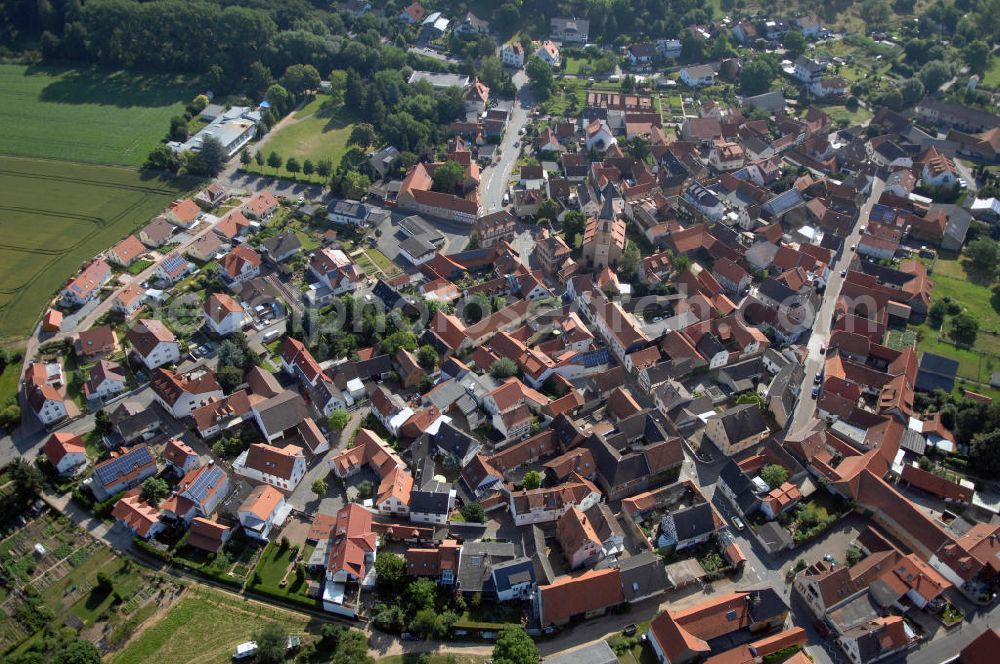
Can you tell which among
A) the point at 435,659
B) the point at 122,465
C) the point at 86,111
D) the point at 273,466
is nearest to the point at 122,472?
the point at 122,465

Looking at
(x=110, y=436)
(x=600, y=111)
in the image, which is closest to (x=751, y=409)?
(x=110, y=436)

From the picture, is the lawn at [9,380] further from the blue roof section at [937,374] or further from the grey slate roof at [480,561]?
the blue roof section at [937,374]

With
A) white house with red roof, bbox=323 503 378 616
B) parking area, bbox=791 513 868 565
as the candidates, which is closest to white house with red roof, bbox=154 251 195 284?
white house with red roof, bbox=323 503 378 616

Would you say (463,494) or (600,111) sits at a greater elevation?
(600,111)

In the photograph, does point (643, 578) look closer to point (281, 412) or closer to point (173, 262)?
point (281, 412)

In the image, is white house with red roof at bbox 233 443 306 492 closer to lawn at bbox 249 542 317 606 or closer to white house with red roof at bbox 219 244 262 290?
lawn at bbox 249 542 317 606

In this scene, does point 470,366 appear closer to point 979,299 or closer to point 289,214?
point 289,214

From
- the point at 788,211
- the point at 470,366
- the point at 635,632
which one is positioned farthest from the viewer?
the point at 788,211

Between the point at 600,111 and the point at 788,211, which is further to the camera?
the point at 600,111
